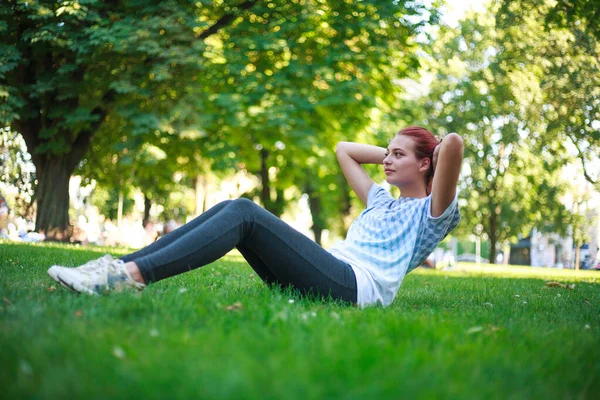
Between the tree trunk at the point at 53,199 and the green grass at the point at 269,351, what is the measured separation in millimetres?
13326

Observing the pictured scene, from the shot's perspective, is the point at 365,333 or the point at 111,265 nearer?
the point at 365,333

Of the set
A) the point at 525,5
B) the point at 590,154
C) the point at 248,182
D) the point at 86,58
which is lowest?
the point at 248,182

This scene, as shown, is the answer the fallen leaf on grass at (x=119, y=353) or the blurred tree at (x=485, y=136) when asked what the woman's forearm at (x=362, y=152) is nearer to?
the fallen leaf on grass at (x=119, y=353)

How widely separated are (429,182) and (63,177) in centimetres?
1443

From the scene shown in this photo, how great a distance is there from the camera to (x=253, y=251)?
13.2 ft

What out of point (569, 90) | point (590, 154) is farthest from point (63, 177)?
point (590, 154)

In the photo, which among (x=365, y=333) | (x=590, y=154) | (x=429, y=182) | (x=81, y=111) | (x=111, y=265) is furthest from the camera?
(x=590, y=154)

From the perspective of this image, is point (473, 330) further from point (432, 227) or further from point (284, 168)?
point (284, 168)

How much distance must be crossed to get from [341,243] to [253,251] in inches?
29.1

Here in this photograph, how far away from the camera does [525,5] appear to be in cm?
1320

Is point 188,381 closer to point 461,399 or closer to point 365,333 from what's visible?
point 461,399

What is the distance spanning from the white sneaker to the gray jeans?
4.0 inches

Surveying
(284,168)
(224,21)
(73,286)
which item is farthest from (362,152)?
(284,168)

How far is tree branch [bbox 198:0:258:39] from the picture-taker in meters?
15.2
